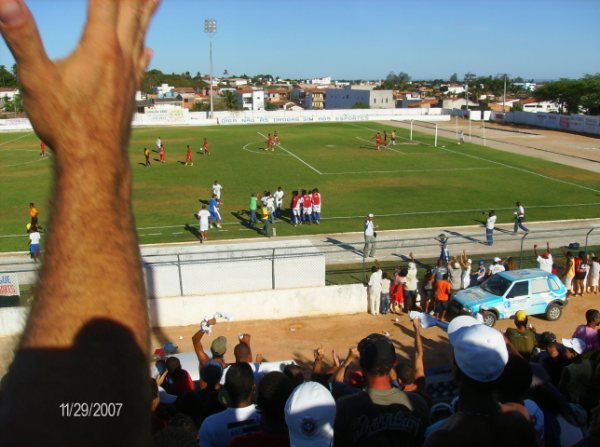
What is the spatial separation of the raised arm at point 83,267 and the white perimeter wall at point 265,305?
1235 centimetres

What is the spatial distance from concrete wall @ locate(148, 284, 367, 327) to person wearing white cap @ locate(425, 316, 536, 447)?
10.7 m

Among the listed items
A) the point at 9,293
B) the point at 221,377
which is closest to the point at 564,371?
the point at 221,377

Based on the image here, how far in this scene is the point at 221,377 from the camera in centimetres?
711

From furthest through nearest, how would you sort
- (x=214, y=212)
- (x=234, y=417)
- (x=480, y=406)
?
1. (x=214, y=212)
2. (x=234, y=417)
3. (x=480, y=406)

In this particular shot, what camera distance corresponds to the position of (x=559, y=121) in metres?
59.1

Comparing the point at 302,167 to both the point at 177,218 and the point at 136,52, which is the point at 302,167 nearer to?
the point at 177,218

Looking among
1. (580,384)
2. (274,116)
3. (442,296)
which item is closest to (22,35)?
(580,384)

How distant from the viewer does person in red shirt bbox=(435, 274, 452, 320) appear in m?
13.8

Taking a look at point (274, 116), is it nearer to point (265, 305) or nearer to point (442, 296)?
point (265, 305)

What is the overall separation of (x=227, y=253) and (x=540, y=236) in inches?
450

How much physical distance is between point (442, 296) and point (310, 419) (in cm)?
1082

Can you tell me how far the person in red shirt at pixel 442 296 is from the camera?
13.8 metres

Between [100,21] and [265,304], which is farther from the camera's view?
[265,304]

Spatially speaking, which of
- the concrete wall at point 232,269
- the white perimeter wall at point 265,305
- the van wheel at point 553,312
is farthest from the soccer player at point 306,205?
the van wheel at point 553,312
